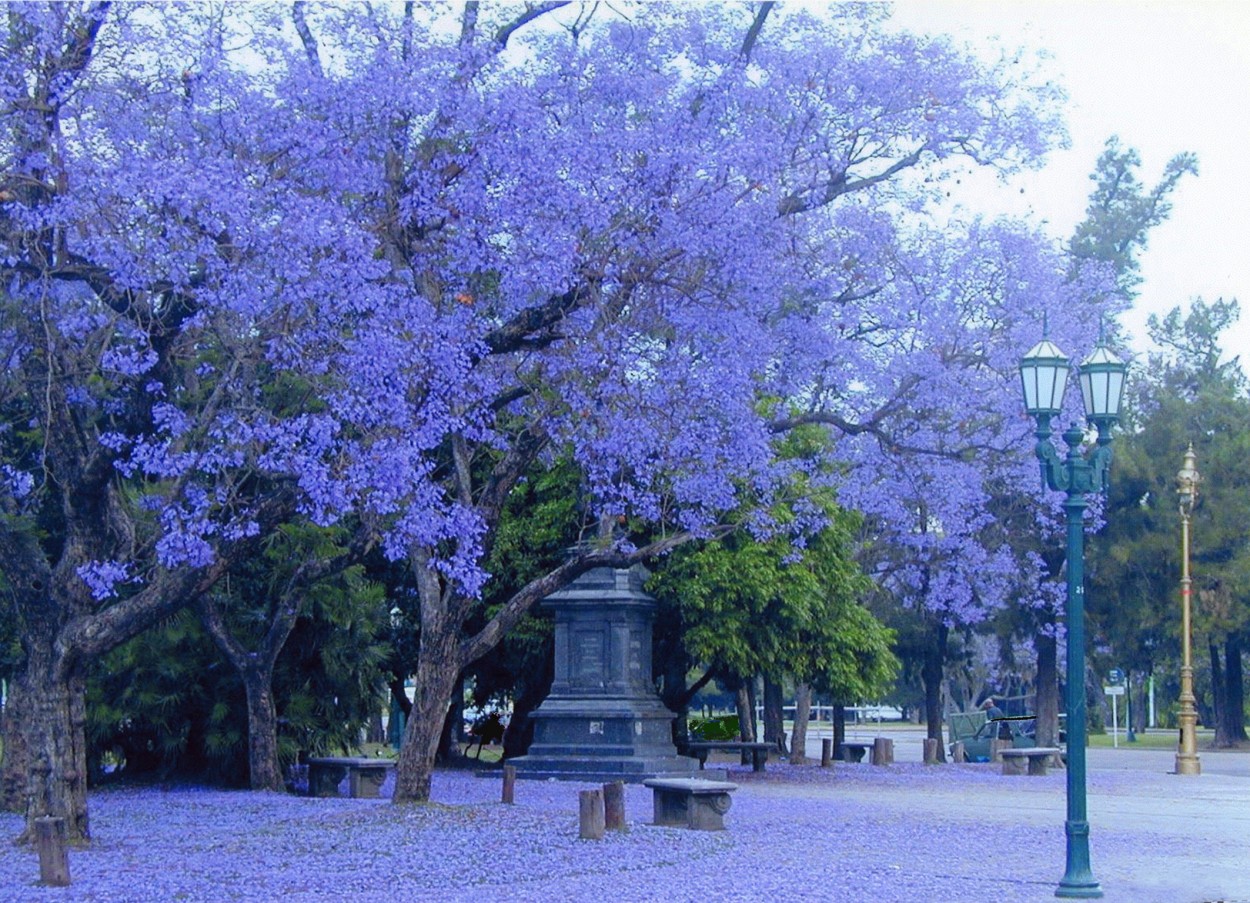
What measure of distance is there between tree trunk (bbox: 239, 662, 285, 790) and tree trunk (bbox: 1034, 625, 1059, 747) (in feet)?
80.9

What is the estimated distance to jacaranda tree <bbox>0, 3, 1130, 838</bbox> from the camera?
14578 millimetres

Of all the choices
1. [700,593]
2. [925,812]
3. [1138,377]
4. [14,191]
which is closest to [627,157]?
[14,191]

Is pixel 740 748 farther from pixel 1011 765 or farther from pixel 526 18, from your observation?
pixel 526 18

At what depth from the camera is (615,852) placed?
15.4 metres

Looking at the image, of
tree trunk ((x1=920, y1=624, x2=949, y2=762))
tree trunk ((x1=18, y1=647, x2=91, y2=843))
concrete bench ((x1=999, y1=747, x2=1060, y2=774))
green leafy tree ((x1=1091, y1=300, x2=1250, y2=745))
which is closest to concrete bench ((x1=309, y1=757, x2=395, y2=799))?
tree trunk ((x1=18, y1=647, x2=91, y2=843))

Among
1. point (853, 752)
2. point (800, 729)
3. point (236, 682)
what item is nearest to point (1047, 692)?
point (853, 752)

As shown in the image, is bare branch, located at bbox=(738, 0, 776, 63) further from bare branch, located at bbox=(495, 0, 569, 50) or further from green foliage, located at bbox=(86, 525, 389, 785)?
green foliage, located at bbox=(86, 525, 389, 785)

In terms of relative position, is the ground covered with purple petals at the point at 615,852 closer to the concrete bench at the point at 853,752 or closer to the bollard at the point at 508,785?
the bollard at the point at 508,785

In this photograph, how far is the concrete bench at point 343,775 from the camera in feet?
76.3

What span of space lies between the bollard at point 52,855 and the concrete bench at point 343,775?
1038 centimetres

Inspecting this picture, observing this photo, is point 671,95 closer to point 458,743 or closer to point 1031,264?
point 1031,264

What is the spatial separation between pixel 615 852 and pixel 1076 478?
5.55 metres

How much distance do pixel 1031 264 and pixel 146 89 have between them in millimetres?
15312

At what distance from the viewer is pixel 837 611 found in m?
29.6
